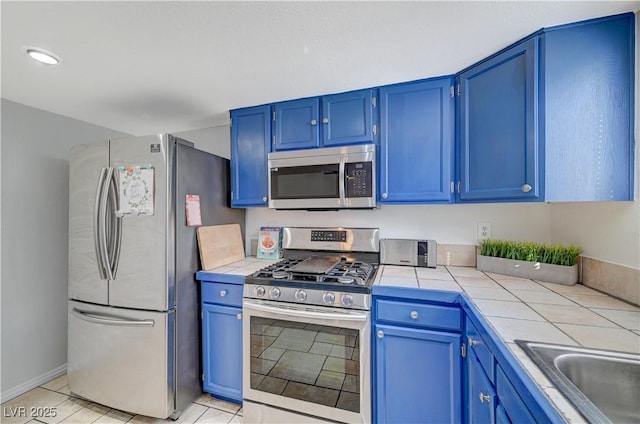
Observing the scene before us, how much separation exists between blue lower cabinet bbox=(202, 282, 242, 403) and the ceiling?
139 centimetres

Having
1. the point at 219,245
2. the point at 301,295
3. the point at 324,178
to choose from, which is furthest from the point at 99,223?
the point at 324,178

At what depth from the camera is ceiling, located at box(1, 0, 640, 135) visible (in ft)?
3.52

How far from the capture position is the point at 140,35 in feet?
3.99

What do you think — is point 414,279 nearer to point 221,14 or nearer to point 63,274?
point 221,14

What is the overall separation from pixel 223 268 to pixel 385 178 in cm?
135

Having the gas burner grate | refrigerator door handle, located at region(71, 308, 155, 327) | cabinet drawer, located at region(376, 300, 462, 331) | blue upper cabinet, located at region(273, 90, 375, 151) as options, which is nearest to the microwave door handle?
blue upper cabinet, located at region(273, 90, 375, 151)

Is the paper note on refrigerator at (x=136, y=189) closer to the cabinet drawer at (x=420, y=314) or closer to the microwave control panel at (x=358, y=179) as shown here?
the microwave control panel at (x=358, y=179)

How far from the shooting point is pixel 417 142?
1688 millimetres

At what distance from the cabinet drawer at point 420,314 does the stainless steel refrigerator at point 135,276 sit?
4.28 ft

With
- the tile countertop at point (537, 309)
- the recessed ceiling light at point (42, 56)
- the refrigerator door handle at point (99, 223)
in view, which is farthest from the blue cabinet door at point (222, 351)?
the recessed ceiling light at point (42, 56)

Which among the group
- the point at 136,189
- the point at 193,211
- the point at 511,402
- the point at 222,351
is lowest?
the point at 222,351

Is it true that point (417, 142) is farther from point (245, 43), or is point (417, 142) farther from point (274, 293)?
point (274, 293)

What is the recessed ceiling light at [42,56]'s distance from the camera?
1310 mm

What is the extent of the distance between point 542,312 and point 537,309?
0.03 metres
